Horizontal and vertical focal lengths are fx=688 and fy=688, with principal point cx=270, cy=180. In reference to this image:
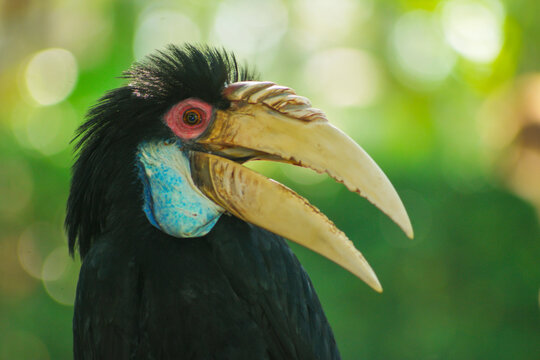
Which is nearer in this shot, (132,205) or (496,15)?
(132,205)

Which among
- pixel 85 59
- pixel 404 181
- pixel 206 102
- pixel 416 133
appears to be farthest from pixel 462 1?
pixel 206 102

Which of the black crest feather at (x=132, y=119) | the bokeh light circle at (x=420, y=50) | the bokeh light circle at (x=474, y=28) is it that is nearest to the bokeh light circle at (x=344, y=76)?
the bokeh light circle at (x=420, y=50)

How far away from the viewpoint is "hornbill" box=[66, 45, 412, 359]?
2328 mm

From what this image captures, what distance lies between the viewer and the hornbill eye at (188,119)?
245 cm

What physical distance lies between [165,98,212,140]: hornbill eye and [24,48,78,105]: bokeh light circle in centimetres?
592

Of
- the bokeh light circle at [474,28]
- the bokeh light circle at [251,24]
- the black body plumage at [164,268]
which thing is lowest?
the black body plumage at [164,268]

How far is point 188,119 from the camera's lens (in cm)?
245

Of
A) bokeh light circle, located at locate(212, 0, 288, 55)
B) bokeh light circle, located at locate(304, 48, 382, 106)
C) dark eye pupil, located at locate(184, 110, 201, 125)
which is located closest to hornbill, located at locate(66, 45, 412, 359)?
dark eye pupil, located at locate(184, 110, 201, 125)

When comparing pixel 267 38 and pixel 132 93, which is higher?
pixel 267 38

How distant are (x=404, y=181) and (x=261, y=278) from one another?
18.1 ft

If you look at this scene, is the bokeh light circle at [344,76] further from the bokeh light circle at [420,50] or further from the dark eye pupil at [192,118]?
the dark eye pupil at [192,118]

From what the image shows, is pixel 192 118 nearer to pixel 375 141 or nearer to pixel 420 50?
pixel 375 141

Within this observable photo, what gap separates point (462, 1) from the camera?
31.7 feet

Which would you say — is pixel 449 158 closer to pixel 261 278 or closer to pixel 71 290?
pixel 71 290
